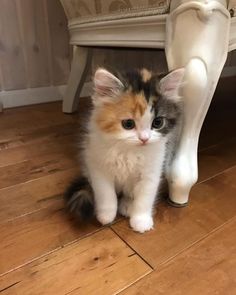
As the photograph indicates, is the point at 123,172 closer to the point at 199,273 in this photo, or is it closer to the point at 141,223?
the point at 141,223

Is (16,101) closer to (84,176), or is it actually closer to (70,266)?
(84,176)

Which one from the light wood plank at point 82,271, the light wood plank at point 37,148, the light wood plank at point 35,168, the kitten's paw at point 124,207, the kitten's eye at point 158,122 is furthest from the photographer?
the light wood plank at point 37,148

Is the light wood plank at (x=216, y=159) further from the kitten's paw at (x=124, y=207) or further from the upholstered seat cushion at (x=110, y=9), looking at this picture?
the upholstered seat cushion at (x=110, y=9)

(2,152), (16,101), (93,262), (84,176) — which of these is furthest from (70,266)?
(16,101)

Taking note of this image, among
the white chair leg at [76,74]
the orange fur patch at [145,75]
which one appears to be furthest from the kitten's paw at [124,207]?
the white chair leg at [76,74]

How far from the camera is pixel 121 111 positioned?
2.13ft

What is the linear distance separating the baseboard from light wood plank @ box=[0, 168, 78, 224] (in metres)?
0.84

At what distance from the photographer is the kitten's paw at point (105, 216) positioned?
0.73 m

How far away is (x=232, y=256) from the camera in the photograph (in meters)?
0.65

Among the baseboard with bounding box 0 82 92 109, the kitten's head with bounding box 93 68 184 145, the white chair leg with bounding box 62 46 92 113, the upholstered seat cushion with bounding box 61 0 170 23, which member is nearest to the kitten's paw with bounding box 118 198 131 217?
the kitten's head with bounding box 93 68 184 145

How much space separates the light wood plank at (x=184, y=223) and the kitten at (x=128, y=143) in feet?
0.10

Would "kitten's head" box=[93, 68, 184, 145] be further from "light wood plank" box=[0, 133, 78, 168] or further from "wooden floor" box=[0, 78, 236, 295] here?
"light wood plank" box=[0, 133, 78, 168]

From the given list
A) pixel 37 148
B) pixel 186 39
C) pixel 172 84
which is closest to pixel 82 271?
pixel 172 84

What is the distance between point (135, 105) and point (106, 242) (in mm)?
309
